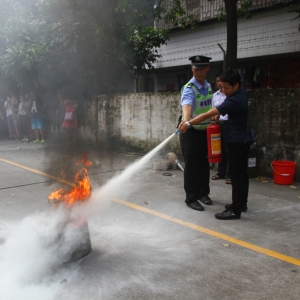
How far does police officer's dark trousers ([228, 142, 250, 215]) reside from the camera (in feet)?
14.4

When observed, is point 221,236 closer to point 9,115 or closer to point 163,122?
point 163,122

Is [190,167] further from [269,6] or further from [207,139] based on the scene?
[269,6]

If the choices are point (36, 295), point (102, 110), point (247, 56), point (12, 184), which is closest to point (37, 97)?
point (102, 110)

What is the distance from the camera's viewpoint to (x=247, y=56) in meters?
12.1

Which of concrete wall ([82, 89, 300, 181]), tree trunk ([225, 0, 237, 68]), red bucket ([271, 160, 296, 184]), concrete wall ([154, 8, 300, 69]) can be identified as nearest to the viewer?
red bucket ([271, 160, 296, 184])

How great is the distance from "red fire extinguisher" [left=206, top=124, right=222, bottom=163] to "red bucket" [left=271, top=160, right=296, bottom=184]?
1.88m

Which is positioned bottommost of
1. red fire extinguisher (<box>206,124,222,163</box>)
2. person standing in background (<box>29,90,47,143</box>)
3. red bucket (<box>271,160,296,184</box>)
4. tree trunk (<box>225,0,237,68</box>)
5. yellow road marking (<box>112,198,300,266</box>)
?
yellow road marking (<box>112,198,300,266</box>)

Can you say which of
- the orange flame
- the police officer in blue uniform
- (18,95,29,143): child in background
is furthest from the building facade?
the orange flame

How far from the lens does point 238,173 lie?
4.42m

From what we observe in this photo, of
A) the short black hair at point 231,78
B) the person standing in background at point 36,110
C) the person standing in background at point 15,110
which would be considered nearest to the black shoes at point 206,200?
the short black hair at point 231,78

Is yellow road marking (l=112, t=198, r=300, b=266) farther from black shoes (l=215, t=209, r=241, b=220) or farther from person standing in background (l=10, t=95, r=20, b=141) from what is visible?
person standing in background (l=10, t=95, r=20, b=141)

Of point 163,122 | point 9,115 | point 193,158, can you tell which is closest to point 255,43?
point 163,122

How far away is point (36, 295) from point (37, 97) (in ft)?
33.6

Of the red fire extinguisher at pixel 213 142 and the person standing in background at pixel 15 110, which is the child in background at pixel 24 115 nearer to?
the person standing in background at pixel 15 110
